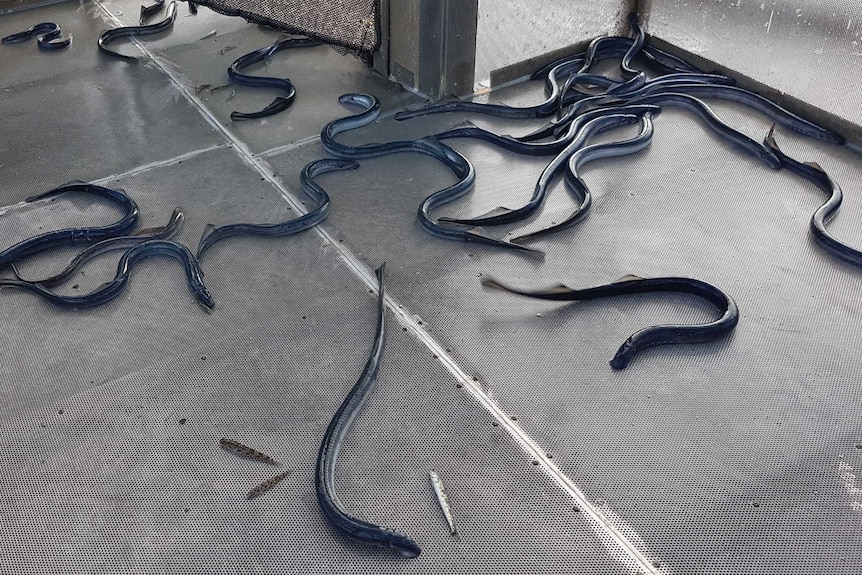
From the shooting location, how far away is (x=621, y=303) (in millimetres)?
2703

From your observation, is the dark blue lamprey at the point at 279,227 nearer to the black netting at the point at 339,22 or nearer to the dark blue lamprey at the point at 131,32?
the black netting at the point at 339,22

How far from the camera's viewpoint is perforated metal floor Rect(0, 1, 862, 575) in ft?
6.44

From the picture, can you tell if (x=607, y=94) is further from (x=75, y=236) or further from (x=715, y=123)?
(x=75, y=236)

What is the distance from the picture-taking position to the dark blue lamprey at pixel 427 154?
9.79 ft

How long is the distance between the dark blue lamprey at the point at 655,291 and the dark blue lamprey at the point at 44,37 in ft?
11.9

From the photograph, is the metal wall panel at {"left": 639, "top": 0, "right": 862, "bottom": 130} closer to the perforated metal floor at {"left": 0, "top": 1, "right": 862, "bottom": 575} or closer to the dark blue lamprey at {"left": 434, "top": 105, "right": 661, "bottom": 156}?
the perforated metal floor at {"left": 0, "top": 1, "right": 862, "bottom": 575}

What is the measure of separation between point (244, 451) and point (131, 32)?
12.5ft

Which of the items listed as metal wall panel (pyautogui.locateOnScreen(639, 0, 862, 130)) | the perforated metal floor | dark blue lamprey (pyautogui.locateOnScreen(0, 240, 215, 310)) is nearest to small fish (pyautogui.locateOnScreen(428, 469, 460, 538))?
the perforated metal floor

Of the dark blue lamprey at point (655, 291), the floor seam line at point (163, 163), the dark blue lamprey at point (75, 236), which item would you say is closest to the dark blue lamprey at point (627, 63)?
the dark blue lamprey at point (655, 291)

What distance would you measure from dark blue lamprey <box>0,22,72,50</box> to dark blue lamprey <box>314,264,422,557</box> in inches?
139

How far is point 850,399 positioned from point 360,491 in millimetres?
1583

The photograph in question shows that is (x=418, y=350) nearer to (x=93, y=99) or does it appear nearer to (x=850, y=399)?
(x=850, y=399)


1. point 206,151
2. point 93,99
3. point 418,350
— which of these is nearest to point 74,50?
point 93,99

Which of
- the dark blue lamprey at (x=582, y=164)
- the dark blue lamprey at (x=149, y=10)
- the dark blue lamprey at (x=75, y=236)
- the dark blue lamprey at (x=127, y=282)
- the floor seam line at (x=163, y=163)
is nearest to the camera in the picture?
the dark blue lamprey at (x=127, y=282)
